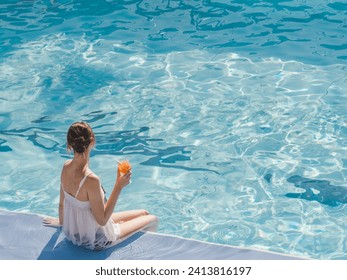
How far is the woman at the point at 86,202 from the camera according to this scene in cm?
482

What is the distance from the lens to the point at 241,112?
8023mm

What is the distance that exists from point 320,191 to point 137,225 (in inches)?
79.5

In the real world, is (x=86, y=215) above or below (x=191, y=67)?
above

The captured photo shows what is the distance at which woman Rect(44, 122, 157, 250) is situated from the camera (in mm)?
4820

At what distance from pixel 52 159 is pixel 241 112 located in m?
2.18

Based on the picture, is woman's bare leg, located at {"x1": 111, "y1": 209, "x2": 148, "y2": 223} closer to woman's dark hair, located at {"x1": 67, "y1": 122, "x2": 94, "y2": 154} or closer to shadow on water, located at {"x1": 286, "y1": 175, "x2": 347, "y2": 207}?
woman's dark hair, located at {"x1": 67, "y1": 122, "x2": 94, "y2": 154}

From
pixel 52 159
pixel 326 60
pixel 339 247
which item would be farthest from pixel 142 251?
pixel 326 60

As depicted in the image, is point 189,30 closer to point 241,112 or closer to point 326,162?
point 241,112

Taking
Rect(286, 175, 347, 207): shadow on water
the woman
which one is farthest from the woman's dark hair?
Rect(286, 175, 347, 207): shadow on water

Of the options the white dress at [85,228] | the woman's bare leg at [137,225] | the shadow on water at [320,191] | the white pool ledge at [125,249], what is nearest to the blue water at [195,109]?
the shadow on water at [320,191]

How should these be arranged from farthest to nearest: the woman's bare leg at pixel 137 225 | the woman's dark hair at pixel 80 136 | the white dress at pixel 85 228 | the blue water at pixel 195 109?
the blue water at pixel 195 109
the woman's bare leg at pixel 137 225
the white dress at pixel 85 228
the woman's dark hair at pixel 80 136

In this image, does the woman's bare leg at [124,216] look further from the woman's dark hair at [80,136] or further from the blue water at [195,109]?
the woman's dark hair at [80,136]

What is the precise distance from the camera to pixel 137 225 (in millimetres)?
5391

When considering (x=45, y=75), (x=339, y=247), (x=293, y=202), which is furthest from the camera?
(x=45, y=75)
